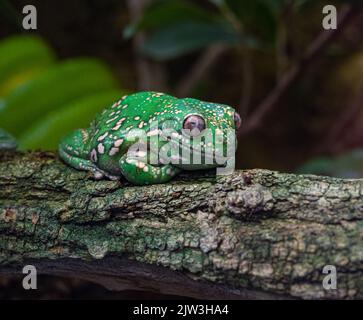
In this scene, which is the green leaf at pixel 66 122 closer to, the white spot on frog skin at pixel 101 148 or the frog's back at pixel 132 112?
the frog's back at pixel 132 112

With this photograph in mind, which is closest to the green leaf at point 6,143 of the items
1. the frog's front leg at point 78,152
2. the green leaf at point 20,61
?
the frog's front leg at point 78,152

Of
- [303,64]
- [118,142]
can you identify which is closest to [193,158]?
[118,142]

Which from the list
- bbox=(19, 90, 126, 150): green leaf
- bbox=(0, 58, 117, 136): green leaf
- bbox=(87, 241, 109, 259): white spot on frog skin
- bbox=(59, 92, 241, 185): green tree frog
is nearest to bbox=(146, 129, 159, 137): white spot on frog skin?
bbox=(59, 92, 241, 185): green tree frog

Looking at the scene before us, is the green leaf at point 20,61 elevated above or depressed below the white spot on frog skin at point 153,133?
above

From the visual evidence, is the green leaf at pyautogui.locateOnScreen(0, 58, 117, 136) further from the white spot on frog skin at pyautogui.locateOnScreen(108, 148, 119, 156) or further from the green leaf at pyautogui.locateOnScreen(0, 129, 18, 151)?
the white spot on frog skin at pyautogui.locateOnScreen(108, 148, 119, 156)

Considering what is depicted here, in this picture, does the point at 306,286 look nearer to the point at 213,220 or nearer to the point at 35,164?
the point at 213,220

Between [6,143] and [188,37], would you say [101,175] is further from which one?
[188,37]
